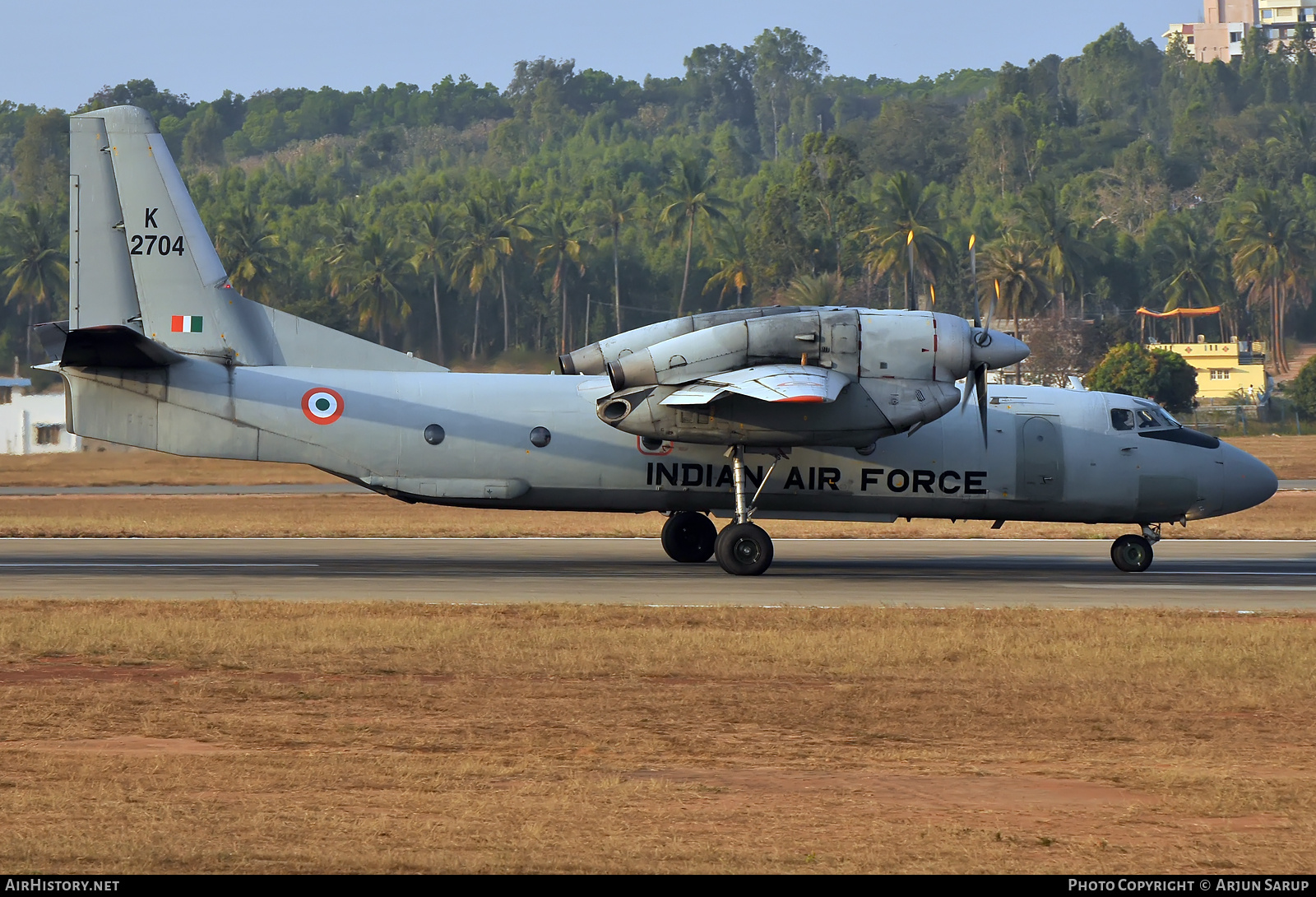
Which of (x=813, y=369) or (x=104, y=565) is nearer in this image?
(x=813, y=369)

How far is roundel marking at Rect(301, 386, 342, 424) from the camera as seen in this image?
2516 centimetres

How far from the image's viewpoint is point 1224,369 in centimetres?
10912

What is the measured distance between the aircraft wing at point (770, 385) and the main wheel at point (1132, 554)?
7.01 m

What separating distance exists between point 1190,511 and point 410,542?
1681 centimetres

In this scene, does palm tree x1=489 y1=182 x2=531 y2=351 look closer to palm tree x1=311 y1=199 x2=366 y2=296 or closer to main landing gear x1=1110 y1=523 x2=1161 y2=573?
palm tree x1=311 y1=199 x2=366 y2=296

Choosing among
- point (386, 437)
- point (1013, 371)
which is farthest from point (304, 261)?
point (386, 437)

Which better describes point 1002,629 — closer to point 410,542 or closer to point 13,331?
point 410,542

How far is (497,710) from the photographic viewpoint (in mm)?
13789

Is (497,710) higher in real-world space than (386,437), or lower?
lower

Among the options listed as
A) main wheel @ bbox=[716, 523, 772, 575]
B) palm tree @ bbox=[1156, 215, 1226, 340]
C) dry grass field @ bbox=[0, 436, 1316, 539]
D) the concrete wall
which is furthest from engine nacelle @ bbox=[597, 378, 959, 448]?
palm tree @ bbox=[1156, 215, 1226, 340]

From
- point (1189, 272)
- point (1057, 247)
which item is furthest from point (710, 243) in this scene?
point (1189, 272)

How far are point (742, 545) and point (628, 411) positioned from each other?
10.1 ft

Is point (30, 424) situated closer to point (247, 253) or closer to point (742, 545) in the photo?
point (742, 545)

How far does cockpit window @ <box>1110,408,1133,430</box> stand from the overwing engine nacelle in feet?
11.2
